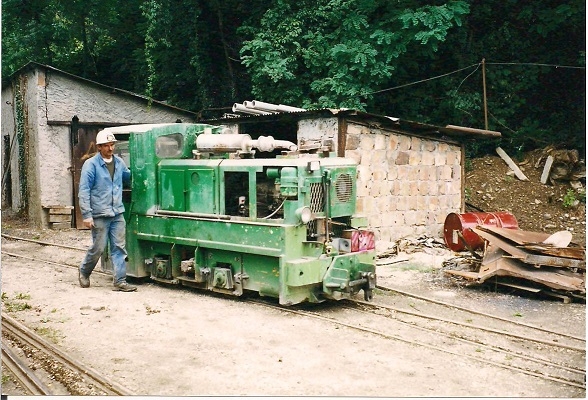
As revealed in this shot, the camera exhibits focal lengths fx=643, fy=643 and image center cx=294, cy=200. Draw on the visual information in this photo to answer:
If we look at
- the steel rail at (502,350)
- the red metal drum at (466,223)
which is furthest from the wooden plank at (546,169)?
the steel rail at (502,350)

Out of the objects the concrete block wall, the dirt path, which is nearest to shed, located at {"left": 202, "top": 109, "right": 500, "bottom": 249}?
the concrete block wall

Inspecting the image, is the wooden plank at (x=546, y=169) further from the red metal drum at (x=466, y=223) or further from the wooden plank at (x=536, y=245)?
the wooden plank at (x=536, y=245)

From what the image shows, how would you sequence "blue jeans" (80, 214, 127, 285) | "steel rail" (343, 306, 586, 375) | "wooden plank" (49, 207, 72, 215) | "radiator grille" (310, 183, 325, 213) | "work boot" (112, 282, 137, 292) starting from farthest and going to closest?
"wooden plank" (49, 207, 72, 215) < "work boot" (112, 282, 137, 292) < "blue jeans" (80, 214, 127, 285) < "radiator grille" (310, 183, 325, 213) < "steel rail" (343, 306, 586, 375)

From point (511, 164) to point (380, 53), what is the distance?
3.88 meters

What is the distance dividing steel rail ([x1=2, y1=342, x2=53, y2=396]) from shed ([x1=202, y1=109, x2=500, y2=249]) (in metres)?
6.64

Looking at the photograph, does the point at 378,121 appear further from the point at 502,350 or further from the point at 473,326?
the point at 502,350

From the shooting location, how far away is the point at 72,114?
14.4 metres

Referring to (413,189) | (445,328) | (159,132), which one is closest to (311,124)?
(413,189)

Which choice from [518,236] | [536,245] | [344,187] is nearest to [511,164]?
[518,236]

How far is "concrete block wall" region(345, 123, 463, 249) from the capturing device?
1125cm

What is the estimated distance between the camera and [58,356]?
529 cm

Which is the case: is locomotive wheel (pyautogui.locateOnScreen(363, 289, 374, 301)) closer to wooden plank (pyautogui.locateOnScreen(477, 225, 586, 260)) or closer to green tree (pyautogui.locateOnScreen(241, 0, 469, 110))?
wooden plank (pyautogui.locateOnScreen(477, 225, 586, 260))

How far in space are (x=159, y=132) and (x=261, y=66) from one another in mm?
7927

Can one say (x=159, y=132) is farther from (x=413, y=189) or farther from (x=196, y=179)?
(x=413, y=189)
